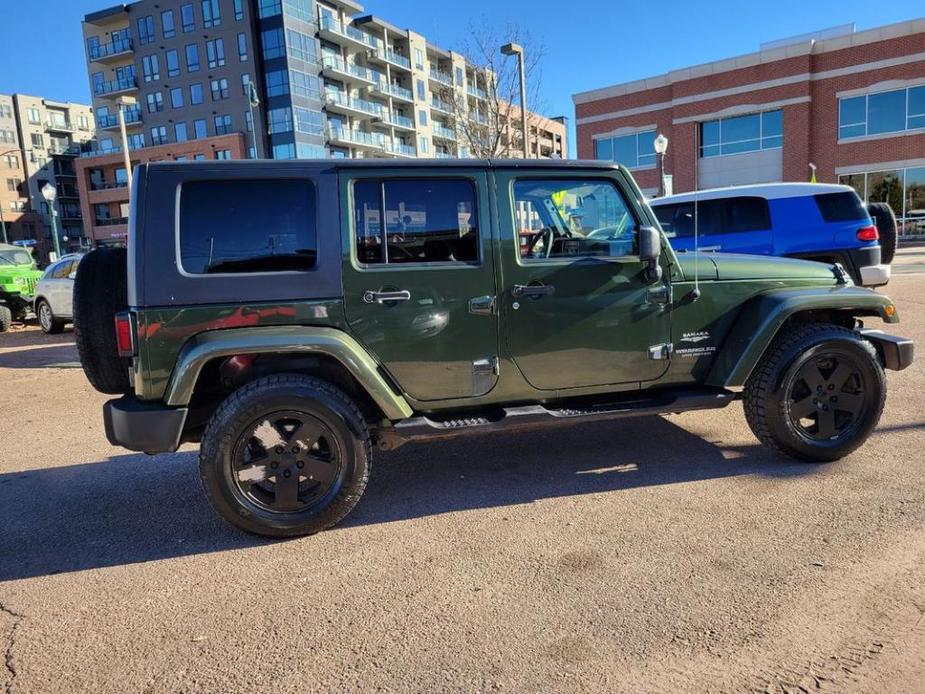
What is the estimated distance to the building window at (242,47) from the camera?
56188 mm

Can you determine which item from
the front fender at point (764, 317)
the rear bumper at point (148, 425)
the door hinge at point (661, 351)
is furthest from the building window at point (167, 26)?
the front fender at point (764, 317)

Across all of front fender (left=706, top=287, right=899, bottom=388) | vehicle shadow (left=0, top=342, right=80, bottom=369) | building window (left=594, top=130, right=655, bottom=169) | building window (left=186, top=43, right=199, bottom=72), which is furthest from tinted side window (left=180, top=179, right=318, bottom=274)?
building window (left=186, top=43, right=199, bottom=72)

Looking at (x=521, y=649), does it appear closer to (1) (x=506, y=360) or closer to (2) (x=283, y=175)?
(1) (x=506, y=360)

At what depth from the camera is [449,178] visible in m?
3.91

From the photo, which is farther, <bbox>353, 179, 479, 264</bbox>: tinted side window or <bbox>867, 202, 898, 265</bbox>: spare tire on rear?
<bbox>867, 202, 898, 265</bbox>: spare tire on rear

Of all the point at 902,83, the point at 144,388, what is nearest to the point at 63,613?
the point at 144,388

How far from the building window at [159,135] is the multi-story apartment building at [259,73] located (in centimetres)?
9

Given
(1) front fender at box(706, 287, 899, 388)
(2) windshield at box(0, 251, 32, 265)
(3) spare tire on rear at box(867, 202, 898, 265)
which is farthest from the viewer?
(2) windshield at box(0, 251, 32, 265)

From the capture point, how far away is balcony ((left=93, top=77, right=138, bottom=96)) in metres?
63.2

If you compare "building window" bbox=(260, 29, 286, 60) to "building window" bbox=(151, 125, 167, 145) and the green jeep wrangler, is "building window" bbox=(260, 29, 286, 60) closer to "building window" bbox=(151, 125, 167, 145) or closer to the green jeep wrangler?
"building window" bbox=(151, 125, 167, 145)

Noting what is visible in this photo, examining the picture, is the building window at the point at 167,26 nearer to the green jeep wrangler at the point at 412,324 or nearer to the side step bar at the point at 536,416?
the green jeep wrangler at the point at 412,324

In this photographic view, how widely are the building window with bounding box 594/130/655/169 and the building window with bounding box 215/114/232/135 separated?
118 ft

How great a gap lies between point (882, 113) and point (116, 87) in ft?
212

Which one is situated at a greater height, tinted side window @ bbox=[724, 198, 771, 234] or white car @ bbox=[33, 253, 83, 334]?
tinted side window @ bbox=[724, 198, 771, 234]
